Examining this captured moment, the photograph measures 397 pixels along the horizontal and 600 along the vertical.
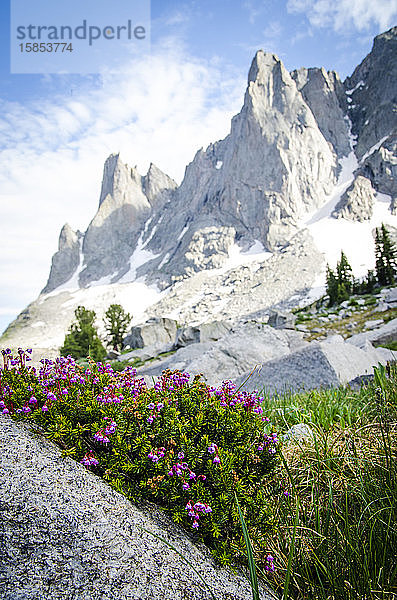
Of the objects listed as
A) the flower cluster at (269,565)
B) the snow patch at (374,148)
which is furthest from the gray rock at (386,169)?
the flower cluster at (269,565)

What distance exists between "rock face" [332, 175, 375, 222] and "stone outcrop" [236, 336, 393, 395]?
103 meters

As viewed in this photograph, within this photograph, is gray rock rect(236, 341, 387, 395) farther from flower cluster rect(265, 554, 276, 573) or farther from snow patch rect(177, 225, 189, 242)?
snow patch rect(177, 225, 189, 242)

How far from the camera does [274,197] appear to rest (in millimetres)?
111750

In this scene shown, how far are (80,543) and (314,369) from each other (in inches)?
249

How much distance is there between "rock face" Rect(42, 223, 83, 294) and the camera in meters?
162

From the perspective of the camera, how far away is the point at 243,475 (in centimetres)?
265

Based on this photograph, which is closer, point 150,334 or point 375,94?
point 150,334

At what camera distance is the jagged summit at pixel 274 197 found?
3743 inches

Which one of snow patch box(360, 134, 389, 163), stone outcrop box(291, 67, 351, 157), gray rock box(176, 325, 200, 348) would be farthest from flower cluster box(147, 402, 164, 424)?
stone outcrop box(291, 67, 351, 157)

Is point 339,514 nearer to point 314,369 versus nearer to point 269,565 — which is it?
point 269,565

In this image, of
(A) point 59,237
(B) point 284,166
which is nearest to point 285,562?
(B) point 284,166

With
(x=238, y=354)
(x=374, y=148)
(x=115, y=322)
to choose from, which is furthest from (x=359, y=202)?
(x=238, y=354)

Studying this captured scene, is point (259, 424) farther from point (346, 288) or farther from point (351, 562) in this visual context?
point (346, 288)

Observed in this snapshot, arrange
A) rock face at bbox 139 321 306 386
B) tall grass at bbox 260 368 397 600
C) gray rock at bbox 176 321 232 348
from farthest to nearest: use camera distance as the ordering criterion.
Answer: gray rock at bbox 176 321 232 348 < rock face at bbox 139 321 306 386 < tall grass at bbox 260 368 397 600
